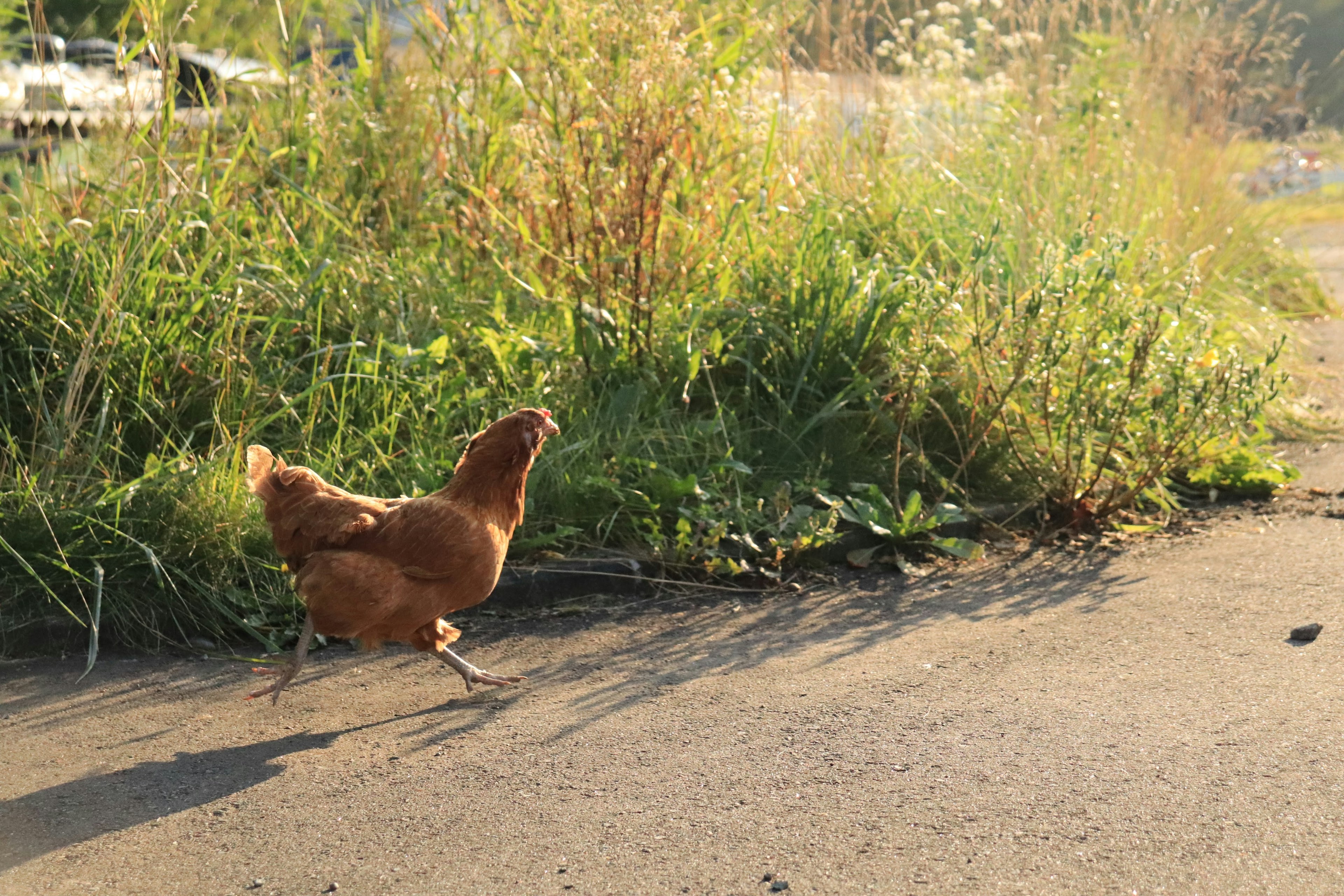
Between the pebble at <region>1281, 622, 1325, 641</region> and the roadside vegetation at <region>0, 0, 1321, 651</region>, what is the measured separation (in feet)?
4.10

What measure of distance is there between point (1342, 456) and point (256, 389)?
5259 mm

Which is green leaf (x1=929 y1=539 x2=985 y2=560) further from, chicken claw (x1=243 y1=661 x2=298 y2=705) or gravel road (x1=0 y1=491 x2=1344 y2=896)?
chicken claw (x1=243 y1=661 x2=298 y2=705)

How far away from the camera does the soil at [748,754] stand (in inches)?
115

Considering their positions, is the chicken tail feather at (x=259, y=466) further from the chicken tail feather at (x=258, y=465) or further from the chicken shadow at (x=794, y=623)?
the chicken shadow at (x=794, y=623)

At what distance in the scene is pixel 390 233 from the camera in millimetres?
Answer: 6469

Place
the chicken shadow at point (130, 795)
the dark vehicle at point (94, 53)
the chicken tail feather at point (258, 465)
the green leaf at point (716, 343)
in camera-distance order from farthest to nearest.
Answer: the green leaf at point (716, 343) < the dark vehicle at point (94, 53) < the chicken tail feather at point (258, 465) < the chicken shadow at point (130, 795)

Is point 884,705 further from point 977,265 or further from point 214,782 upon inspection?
point 977,265

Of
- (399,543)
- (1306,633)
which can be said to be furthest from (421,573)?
(1306,633)

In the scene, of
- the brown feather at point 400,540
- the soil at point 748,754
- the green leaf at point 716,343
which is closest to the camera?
the soil at point 748,754

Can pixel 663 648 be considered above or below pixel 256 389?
below

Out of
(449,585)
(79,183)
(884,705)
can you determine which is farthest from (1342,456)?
(79,183)

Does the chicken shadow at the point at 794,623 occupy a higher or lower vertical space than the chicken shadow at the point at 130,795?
lower

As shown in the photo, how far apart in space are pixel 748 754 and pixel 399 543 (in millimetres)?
1178

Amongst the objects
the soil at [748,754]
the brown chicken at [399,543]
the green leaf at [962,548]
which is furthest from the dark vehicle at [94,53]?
the green leaf at [962,548]
